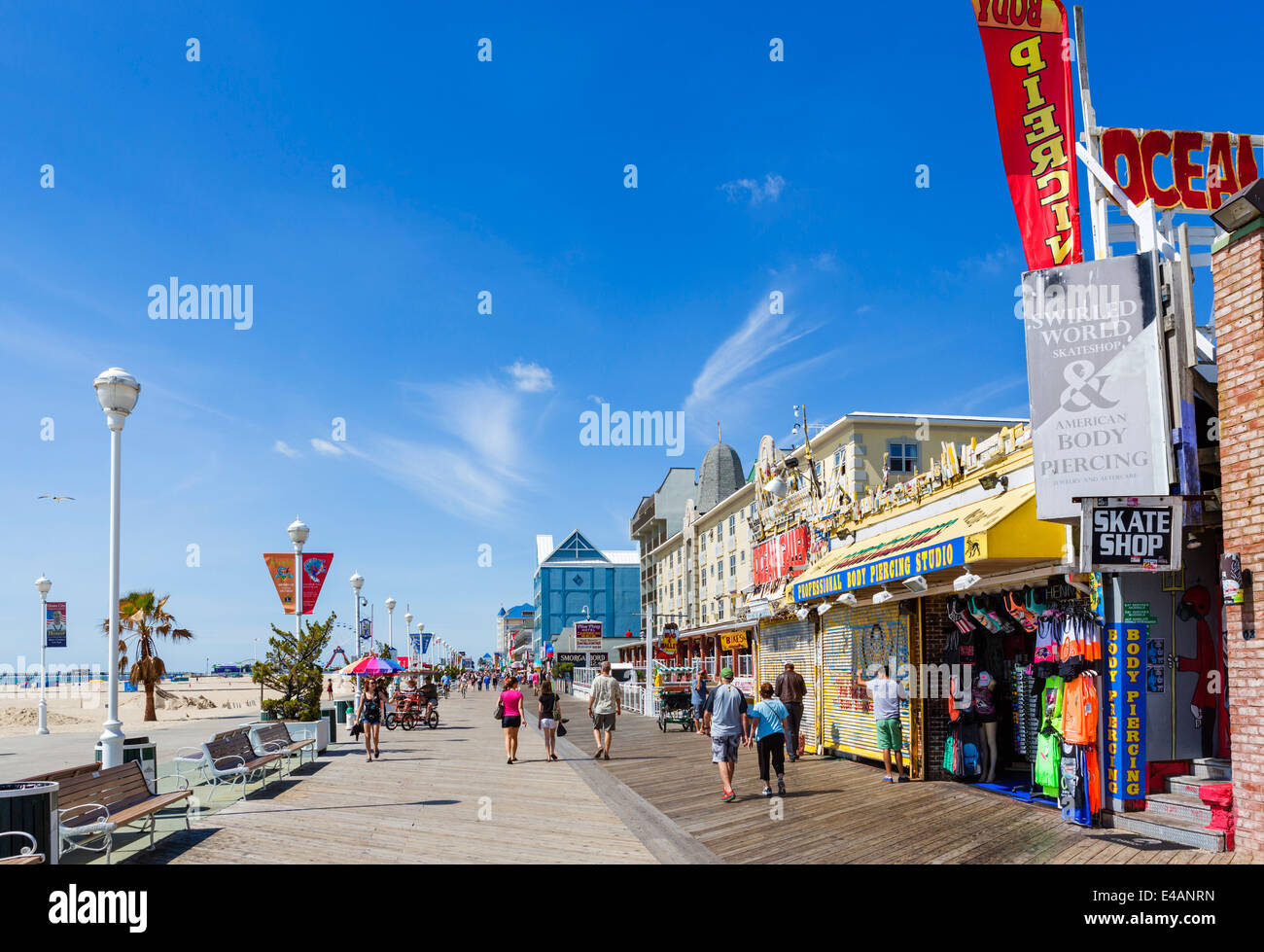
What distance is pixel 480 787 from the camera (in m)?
14.5

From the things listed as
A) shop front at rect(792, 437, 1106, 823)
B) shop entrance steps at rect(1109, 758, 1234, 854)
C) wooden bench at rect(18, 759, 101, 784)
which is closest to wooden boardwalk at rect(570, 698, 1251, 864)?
shop entrance steps at rect(1109, 758, 1234, 854)

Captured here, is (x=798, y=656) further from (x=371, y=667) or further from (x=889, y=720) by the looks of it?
(x=371, y=667)

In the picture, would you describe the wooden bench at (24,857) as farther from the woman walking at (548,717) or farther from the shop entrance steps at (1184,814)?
the woman walking at (548,717)

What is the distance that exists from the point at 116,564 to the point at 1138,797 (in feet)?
39.5

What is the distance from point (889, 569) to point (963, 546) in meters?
2.45

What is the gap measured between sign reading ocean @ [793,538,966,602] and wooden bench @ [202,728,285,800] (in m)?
9.48

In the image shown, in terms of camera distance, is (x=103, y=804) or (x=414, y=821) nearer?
(x=103, y=804)

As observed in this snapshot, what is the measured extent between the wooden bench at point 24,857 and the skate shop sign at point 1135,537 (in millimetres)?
9620

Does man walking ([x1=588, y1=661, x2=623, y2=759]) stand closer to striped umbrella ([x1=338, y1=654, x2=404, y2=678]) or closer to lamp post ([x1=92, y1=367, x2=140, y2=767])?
striped umbrella ([x1=338, y1=654, x2=404, y2=678])

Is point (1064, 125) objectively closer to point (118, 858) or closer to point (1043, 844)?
point (1043, 844)

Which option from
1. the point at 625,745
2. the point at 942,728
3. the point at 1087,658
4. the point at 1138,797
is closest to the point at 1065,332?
the point at 1087,658

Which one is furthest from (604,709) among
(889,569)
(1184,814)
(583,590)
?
(583,590)

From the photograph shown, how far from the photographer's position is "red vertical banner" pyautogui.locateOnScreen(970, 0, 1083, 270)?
1128cm

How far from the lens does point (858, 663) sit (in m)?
16.9
